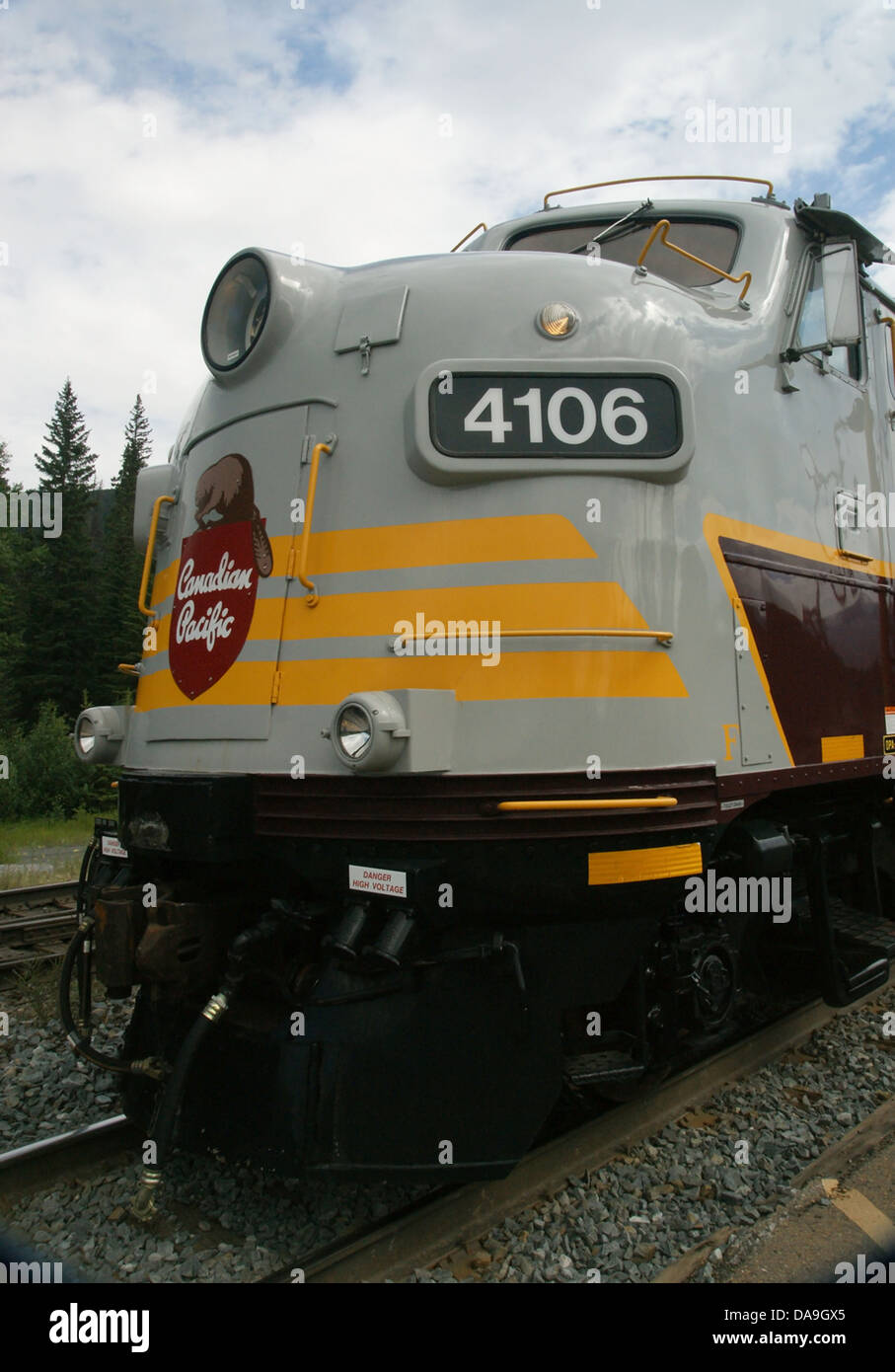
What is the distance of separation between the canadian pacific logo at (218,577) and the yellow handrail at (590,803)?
1216 mm

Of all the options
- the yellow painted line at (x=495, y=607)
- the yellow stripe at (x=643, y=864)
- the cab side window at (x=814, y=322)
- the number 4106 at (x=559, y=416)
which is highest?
the cab side window at (x=814, y=322)

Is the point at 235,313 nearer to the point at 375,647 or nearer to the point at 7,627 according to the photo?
the point at 375,647

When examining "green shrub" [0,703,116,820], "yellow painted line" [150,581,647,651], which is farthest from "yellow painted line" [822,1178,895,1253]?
"green shrub" [0,703,116,820]

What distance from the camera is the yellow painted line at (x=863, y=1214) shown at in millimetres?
3229

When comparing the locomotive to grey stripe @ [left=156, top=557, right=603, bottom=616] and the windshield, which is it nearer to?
grey stripe @ [left=156, top=557, right=603, bottom=616]

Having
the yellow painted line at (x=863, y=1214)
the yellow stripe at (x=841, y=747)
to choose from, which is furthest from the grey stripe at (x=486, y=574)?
the yellow painted line at (x=863, y=1214)

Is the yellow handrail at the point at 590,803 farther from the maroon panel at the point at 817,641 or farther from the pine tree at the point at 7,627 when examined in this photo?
the pine tree at the point at 7,627

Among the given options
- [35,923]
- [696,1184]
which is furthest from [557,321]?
[35,923]

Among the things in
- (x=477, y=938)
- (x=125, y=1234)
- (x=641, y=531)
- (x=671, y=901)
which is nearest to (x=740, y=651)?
(x=641, y=531)

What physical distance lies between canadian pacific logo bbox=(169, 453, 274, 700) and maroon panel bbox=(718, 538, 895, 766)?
178cm

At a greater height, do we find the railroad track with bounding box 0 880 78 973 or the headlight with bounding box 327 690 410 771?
the headlight with bounding box 327 690 410 771

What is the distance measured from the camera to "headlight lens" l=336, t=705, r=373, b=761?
2.89 meters

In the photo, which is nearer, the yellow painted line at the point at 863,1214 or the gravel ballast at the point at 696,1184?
the gravel ballast at the point at 696,1184
